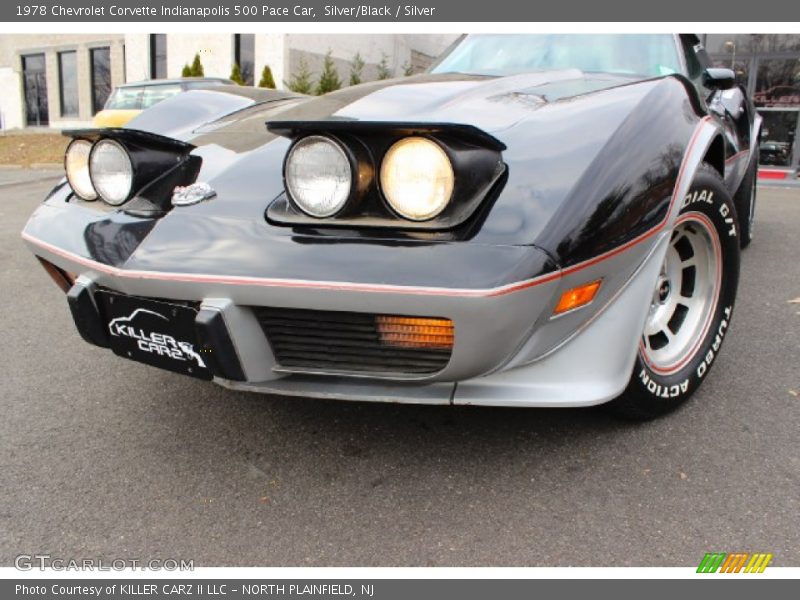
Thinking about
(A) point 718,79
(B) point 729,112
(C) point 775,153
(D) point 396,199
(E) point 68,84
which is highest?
(A) point 718,79

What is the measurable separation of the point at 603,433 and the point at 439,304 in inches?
34.6

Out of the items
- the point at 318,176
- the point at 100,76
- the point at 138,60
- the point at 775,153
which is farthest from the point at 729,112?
the point at 100,76

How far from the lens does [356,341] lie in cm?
158

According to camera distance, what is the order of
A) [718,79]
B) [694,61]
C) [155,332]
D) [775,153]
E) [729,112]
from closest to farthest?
[155,332], [718,79], [694,61], [729,112], [775,153]

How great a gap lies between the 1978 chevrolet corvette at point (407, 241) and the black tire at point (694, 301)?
0.7 inches

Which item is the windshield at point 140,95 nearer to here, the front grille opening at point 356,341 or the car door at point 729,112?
the car door at point 729,112

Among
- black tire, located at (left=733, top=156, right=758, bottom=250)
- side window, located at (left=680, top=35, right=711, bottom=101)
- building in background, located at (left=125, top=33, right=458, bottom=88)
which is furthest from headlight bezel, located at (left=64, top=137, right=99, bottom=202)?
building in background, located at (left=125, top=33, right=458, bottom=88)

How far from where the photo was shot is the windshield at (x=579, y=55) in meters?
2.60

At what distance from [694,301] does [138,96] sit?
993cm

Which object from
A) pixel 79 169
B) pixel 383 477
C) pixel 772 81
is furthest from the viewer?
pixel 772 81

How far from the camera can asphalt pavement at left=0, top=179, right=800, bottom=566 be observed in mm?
→ 1562

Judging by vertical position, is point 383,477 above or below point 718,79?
below

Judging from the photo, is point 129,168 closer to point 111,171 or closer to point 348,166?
point 111,171
